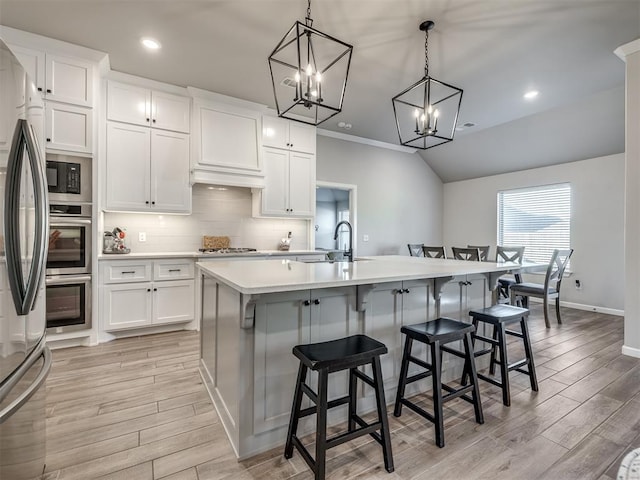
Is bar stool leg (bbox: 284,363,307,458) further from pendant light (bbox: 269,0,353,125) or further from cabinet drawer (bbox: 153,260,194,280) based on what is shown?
cabinet drawer (bbox: 153,260,194,280)

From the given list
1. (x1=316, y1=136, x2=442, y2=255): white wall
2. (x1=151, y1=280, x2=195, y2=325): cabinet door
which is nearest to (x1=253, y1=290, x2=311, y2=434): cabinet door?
(x1=151, y1=280, x2=195, y2=325): cabinet door

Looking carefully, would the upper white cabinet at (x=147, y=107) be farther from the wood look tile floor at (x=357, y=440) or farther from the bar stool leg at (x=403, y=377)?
the bar stool leg at (x=403, y=377)

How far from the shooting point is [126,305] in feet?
11.1

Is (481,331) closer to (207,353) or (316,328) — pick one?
(316,328)

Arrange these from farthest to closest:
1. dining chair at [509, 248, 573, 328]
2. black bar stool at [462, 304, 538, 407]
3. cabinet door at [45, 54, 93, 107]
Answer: dining chair at [509, 248, 573, 328]
cabinet door at [45, 54, 93, 107]
black bar stool at [462, 304, 538, 407]

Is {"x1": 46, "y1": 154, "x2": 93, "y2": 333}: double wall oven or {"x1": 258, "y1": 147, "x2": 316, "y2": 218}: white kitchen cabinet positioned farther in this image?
{"x1": 258, "y1": 147, "x2": 316, "y2": 218}: white kitchen cabinet

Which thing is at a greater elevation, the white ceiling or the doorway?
the white ceiling

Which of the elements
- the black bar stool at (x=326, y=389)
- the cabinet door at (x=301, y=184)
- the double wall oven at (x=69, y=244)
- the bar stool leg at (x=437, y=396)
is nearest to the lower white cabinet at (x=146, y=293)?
the double wall oven at (x=69, y=244)

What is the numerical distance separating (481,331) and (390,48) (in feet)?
9.03

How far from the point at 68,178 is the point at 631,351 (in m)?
5.69

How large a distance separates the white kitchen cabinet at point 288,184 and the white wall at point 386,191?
715mm

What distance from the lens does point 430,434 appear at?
6.05ft

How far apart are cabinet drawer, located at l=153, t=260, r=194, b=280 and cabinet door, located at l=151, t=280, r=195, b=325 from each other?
61 millimetres

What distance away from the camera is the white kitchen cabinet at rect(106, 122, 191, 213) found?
3.46 m
